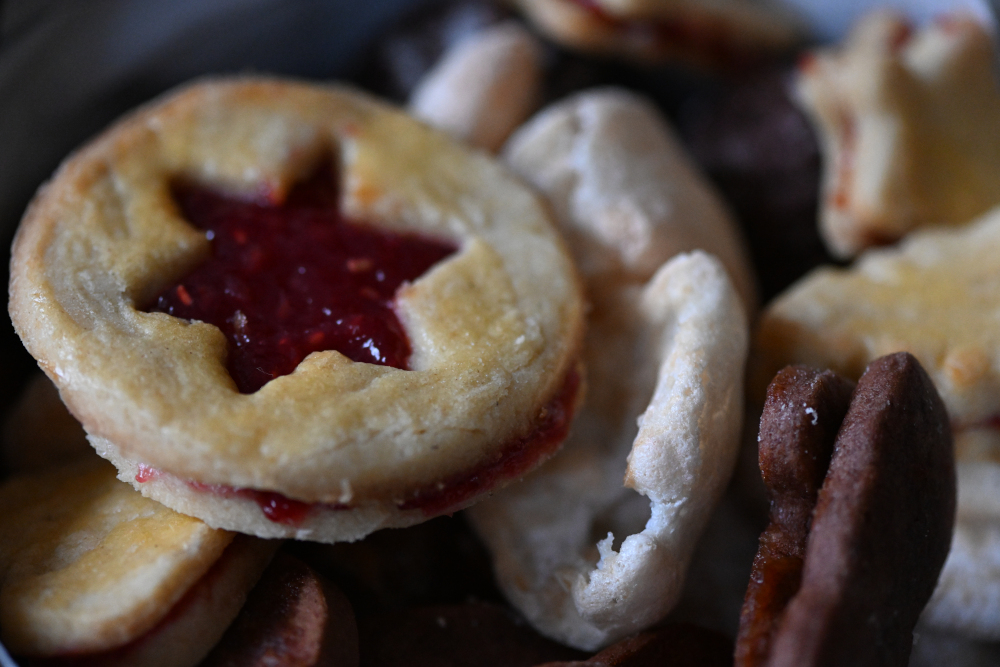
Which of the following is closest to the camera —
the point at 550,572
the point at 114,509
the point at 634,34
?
the point at 114,509

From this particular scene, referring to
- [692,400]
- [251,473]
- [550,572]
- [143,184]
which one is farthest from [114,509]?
[692,400]

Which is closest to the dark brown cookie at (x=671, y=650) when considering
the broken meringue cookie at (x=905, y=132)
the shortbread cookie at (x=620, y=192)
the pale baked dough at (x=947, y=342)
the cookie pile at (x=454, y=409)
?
the cookie pile at (x=454, y=409)

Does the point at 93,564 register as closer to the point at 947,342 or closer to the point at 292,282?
the point at 292,282

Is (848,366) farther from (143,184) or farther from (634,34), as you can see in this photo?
(143,184)

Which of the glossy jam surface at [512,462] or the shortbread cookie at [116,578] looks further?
the glossy jam surface at [512,462]

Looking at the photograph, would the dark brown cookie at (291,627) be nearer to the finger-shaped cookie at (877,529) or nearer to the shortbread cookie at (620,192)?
the finger-shaped cookie at (877,529)

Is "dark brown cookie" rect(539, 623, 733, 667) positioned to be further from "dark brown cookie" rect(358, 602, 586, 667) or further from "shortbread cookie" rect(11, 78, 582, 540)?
"shortbread cookie" rect(11, 78, 582, 540)

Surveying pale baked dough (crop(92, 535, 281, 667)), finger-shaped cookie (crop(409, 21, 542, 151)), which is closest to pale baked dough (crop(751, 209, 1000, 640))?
finger-shaped cookie (crop(409, 21, 542, 151))

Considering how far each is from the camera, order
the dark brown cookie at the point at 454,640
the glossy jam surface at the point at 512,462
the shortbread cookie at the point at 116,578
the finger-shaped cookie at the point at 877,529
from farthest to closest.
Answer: the dark brown cookie at the point at 454,640 → the glossy jam surface at the point at 512,462 → the shortbread cookie at the point at 116,578 → the finger-shaped cookie at the point at 877,529
